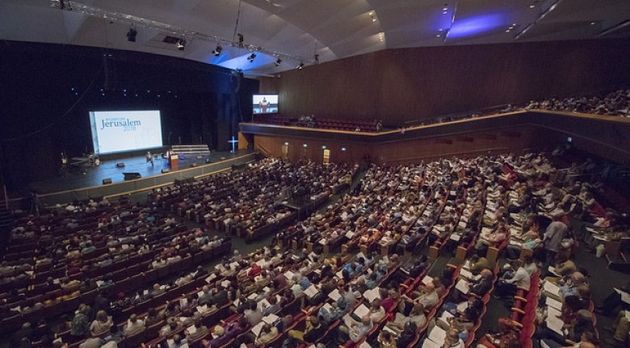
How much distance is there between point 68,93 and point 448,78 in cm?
2258

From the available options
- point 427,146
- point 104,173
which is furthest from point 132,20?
point 427,146

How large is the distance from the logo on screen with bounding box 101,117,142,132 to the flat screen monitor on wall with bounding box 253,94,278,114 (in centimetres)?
948

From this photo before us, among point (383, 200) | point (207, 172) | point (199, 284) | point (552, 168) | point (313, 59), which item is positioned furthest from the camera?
point (313, 59)

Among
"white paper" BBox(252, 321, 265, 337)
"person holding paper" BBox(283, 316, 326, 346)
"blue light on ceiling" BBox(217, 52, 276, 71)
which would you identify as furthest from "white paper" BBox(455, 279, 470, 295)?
"blue light on ceiling" BBox(217, 52, 276, 71)

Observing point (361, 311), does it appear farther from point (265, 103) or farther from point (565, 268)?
point (265, 103)

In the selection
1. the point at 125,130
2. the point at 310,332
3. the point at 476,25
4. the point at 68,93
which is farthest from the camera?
the point at 125,130

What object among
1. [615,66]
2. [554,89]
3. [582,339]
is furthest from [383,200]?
[615,66]

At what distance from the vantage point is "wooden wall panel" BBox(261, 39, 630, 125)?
16.4m

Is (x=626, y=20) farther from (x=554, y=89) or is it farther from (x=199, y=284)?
(x=199, y=284)

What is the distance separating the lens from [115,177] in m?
16.7

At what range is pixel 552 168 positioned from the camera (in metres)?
12.1

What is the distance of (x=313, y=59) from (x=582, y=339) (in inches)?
888

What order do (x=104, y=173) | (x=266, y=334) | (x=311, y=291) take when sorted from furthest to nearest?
(x=104, y=173) → (x=311, y=291) → (x=266, y=334)

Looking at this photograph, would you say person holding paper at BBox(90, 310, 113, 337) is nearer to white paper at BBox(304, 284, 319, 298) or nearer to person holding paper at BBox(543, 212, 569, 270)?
white paper at BBox(304, 284, 319, 298)
